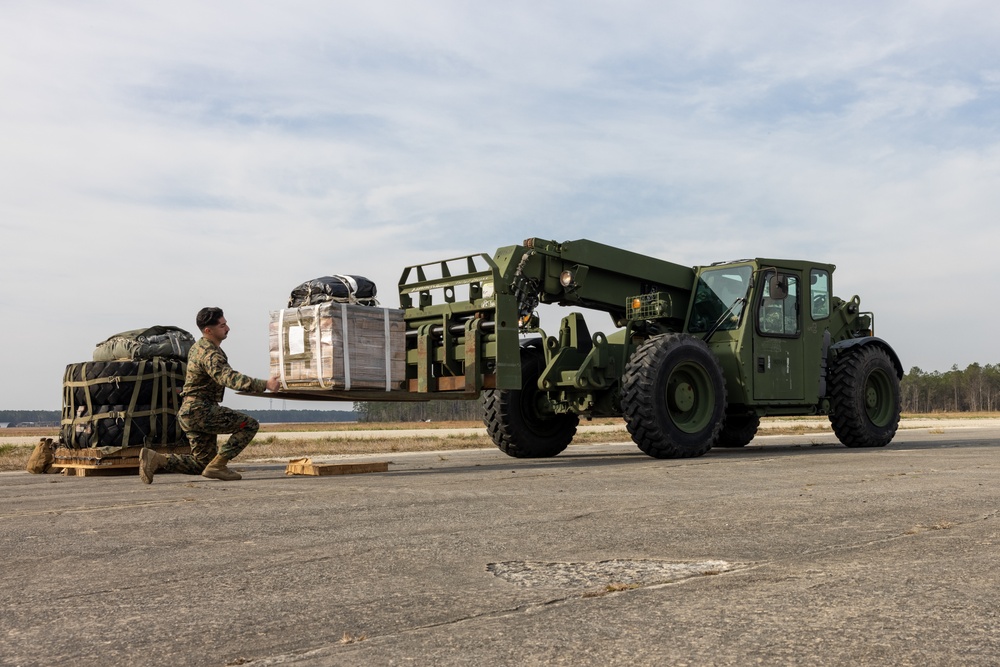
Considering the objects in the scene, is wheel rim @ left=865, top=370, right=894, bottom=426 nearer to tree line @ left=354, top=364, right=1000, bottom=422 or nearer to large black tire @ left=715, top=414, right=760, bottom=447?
large black tire @ left=715, top=414, right=760, bottom=447

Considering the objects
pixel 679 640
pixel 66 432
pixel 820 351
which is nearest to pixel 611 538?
pixel 679 640

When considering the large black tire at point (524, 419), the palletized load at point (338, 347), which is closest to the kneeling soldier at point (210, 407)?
the palletized load at point (338, 347)

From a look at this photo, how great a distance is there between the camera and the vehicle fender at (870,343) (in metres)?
14.8

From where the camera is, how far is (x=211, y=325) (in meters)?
9.55

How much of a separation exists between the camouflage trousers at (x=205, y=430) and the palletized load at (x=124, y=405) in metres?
1.38

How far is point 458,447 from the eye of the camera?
18266mm

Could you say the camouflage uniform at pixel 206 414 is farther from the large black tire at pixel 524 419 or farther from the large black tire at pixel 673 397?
→ the large black tire at pixel 673 397

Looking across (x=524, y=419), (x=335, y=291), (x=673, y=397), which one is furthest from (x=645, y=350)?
(x=335, y=291)

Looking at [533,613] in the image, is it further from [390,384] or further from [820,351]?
[820,351]

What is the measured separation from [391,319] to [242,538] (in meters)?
5.51

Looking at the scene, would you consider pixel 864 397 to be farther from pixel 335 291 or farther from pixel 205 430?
pixel 205 430

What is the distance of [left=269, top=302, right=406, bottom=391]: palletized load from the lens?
10047 mm

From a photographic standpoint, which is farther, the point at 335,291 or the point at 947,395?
the point at 947,395

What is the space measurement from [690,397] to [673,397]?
0.30m
